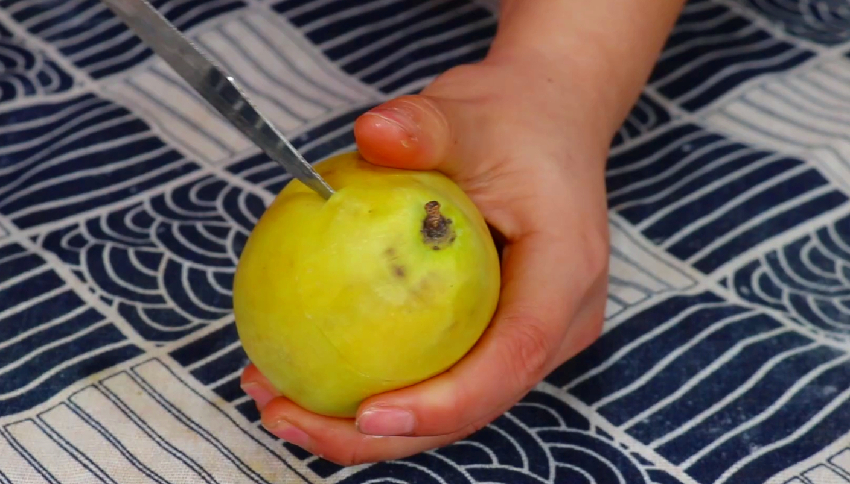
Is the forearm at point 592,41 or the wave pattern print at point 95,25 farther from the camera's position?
the wave pattern print at point 95,25

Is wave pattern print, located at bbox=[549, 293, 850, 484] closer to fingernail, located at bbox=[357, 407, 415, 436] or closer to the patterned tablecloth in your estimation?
the patterned tablecloth

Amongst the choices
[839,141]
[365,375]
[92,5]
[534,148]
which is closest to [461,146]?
[534,148]

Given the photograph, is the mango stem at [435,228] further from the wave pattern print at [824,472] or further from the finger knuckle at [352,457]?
the wave pattern print at [824,472]

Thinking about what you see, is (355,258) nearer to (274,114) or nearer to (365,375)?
(365,375)

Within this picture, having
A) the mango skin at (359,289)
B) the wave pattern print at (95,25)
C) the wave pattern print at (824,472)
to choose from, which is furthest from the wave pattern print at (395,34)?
the wave pattern print at (824,472)

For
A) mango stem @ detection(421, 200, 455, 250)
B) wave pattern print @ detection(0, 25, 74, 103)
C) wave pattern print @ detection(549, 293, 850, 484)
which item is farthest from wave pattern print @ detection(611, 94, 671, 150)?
wave pattern print @ detection(0, 25, 74, 103)

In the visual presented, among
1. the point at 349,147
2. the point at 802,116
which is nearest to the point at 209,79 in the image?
the point at 349,147
